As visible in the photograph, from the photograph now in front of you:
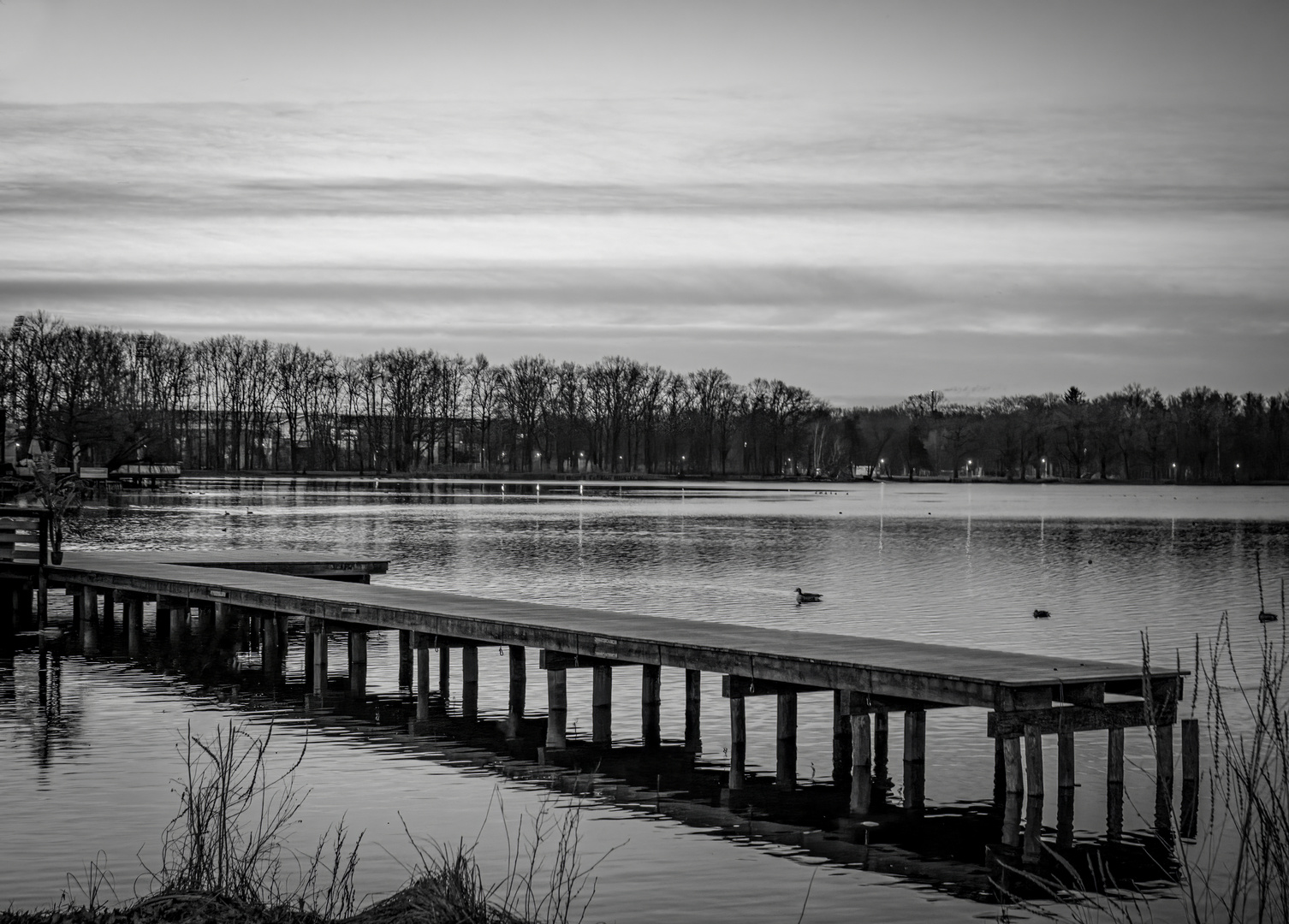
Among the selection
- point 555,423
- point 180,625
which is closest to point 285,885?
point 180,625

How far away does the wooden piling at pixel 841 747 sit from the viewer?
47.3ft

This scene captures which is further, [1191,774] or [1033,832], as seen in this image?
[1191,774]

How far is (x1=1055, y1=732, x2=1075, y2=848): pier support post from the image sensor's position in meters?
12.5

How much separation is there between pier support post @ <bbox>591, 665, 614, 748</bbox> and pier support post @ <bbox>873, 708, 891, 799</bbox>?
9.77 ft

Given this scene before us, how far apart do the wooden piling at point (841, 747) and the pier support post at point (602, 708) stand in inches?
102

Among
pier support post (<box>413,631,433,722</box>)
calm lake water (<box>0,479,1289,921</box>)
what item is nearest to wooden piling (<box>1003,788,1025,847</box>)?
calm lake water (<box>0,479,1289,921</box>)

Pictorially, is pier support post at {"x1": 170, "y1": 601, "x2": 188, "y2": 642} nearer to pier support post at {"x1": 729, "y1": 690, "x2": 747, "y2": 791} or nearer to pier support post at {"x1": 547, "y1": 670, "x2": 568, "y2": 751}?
pier support post at {"x1": 547, "y1": 670, "x2": 568, "y2": 751}

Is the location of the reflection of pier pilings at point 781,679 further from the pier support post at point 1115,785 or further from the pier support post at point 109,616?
the pier support post at point 109,616

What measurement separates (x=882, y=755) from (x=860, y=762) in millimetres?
1786

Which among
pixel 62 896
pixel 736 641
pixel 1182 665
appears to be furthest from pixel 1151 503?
pixel 62 896

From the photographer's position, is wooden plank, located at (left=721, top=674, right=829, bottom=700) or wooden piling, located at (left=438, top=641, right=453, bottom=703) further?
wooden piling, located at (left=438, top=641, right=453, bottom=703)

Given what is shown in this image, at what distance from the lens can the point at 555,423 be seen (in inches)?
5910

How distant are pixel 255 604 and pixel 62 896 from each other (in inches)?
461

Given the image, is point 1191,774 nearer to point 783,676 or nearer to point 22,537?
point 783,676
